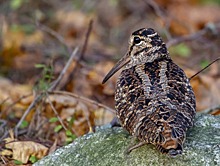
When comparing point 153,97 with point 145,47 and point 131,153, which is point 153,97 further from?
point 145,47

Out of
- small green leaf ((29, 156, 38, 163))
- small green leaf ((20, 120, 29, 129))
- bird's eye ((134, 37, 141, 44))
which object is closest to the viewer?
bird's eye ((134, 37, 141, 44))

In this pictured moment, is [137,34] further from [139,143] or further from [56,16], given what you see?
[56,16]

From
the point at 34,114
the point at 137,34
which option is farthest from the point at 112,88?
the point at 137,34

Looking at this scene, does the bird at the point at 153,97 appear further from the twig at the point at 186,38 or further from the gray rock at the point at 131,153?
the twig at the point at 186,38

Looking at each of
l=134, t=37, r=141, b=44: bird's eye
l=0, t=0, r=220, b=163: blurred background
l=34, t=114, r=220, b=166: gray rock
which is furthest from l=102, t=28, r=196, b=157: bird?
l=0, t=0, r=220, b=163: blurred background

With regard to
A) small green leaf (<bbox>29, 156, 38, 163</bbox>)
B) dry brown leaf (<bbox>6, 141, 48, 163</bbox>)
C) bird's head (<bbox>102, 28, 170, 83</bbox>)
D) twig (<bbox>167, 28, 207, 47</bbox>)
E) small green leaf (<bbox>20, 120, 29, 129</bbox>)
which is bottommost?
small green leaf (<bbox>29, 156, 38, 163</bbox>)

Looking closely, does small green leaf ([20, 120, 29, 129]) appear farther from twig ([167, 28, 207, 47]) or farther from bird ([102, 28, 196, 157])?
twig ([167, 28, 207, 47])
